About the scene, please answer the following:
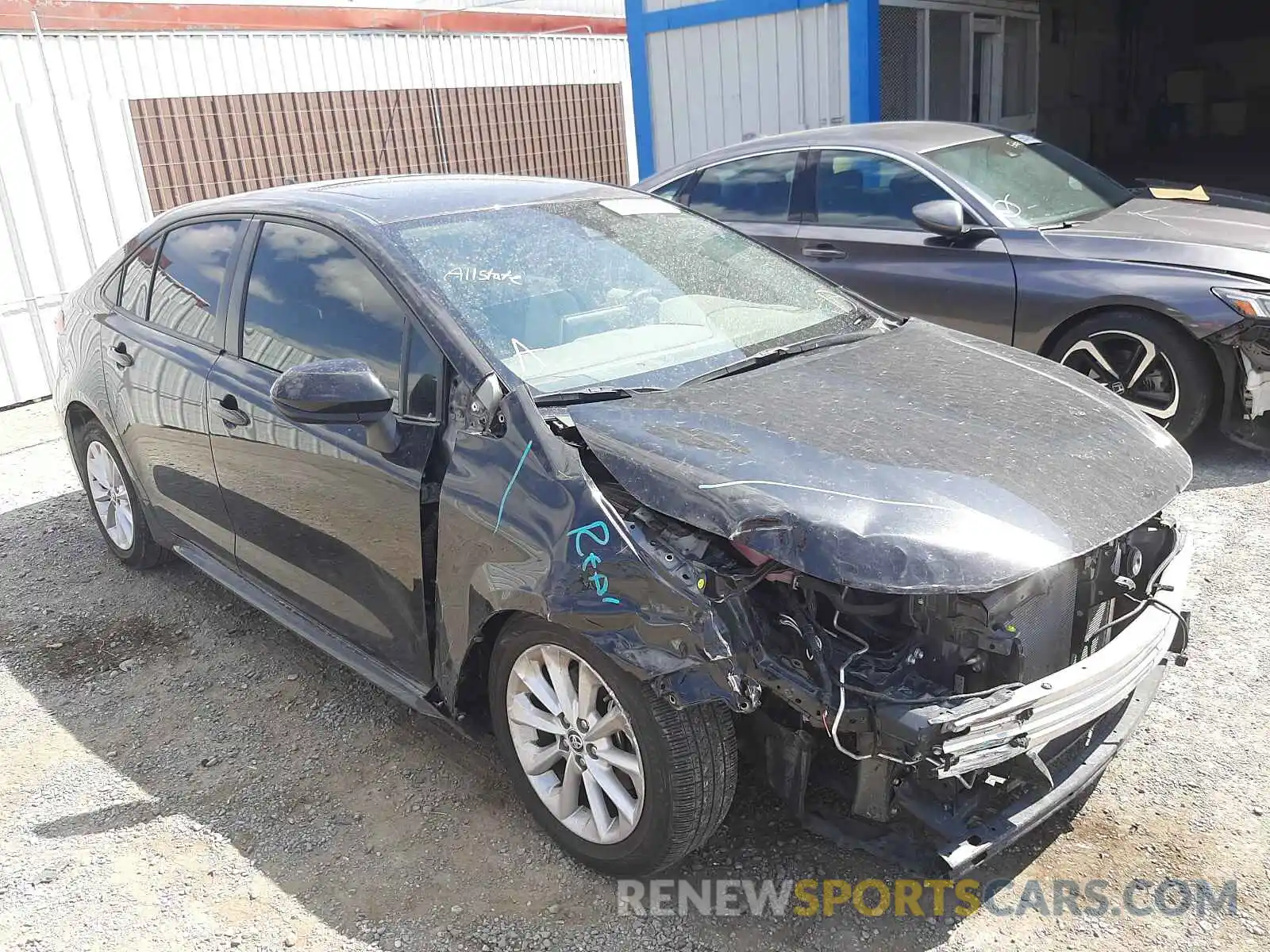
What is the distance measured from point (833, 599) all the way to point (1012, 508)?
1.46 ft

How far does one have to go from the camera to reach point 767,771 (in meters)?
2.40

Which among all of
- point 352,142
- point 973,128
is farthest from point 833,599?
point 352,142

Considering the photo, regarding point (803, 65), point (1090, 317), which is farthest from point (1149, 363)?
point (803, 65)

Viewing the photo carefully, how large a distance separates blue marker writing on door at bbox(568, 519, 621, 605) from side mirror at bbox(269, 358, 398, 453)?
0.71m

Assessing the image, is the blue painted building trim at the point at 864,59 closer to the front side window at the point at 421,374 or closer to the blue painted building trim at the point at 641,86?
the blue painted building trim at the point at 641,86

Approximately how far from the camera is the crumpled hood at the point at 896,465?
7.12ft

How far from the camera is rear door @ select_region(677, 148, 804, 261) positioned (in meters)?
6.13

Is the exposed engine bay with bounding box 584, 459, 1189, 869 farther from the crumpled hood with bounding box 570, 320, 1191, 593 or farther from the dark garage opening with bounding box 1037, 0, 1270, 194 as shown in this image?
the dark garage opening with bounding box 1037, 0, 1270, 194

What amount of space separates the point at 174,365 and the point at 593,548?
2.22 meters

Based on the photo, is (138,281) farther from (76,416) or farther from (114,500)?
(114,500)

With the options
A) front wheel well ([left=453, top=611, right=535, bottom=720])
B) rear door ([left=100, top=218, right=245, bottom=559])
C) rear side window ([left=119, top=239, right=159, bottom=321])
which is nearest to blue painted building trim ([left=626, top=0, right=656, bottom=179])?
rear side window ([left=119, top=239, right=159, bottom=321])

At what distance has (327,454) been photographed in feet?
9.95

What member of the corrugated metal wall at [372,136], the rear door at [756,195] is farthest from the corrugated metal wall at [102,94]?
the rear door at [756,195]

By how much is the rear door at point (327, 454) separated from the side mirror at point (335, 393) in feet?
0.38
